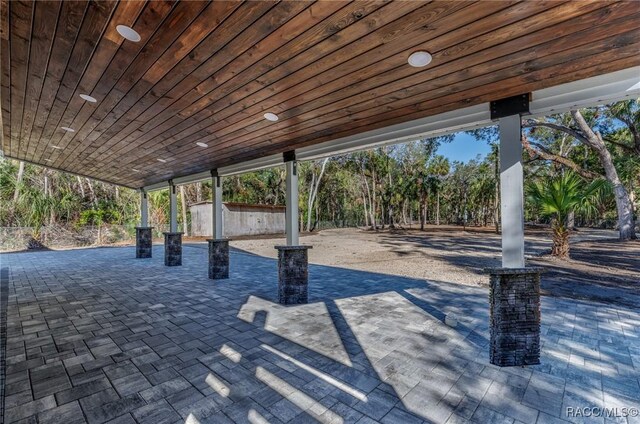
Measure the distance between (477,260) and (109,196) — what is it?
1887 cm

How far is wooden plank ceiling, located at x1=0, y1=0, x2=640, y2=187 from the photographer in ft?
5.35

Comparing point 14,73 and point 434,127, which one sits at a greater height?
point 14,73

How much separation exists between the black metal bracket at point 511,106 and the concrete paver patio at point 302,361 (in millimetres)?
2159

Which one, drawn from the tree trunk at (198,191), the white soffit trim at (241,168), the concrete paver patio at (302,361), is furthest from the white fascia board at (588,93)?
the tree trunk at (198,191)

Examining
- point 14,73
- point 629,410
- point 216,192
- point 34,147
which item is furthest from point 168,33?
point 34,147

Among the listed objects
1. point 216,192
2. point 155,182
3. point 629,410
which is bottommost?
point 629,410

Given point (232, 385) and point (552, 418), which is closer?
point (552, 418)

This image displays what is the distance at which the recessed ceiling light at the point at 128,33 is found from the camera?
6.34 ft

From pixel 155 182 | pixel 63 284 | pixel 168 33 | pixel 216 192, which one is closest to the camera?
pixel 168 33

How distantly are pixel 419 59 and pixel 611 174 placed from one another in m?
11.6

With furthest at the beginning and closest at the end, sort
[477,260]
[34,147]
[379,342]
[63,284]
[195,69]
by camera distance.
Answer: [477,260] → [34,147] → [63,284] → [379,342] → [195,69]

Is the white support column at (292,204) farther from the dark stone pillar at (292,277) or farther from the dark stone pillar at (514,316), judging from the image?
the dark stone pillar at (514,316)

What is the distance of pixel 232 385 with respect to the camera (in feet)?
6.79

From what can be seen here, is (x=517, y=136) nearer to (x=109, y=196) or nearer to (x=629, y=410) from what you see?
(x=629, y=410)
